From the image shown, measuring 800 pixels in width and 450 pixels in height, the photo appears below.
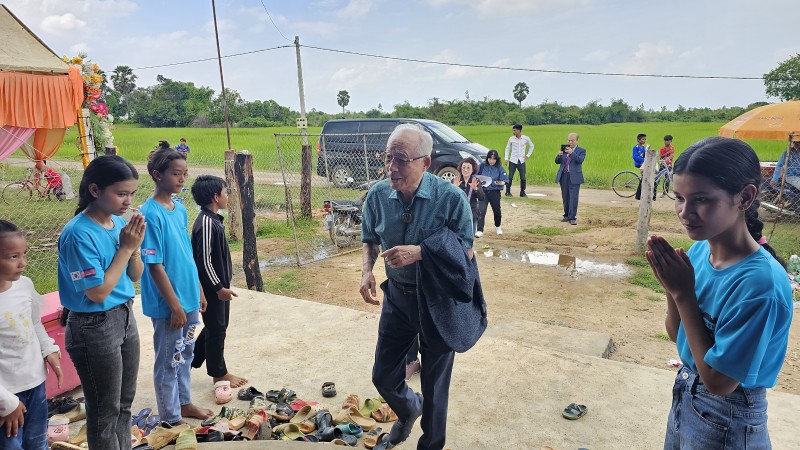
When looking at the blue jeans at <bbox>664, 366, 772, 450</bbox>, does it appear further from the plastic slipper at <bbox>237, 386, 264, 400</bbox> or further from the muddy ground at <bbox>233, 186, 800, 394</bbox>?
the muddy ground at <bbox>233, 186, 800, 394</bbox>

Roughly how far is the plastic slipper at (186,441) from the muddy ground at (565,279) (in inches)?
116

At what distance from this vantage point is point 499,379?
3.54m

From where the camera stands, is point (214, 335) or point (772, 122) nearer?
point (214, 335)

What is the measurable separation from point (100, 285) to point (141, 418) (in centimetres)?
131

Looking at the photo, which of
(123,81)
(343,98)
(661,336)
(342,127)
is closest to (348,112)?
(343,98)

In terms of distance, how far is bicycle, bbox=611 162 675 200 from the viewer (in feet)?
40.3

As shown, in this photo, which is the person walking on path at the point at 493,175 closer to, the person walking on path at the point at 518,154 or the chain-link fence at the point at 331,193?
the chain-link fence at the point at 331,193

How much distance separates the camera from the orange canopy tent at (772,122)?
9711 mm

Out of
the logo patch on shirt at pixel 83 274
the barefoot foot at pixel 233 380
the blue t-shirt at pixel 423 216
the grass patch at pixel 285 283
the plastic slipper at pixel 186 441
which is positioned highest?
the blue t-shirt at pixel 423 216

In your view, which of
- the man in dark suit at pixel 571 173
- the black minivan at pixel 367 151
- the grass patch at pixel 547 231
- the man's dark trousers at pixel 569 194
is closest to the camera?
the grass patch at pixel 547 231

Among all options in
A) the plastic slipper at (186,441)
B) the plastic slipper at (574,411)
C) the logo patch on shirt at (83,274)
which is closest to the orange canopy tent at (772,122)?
the plastic slipper at (574,411)

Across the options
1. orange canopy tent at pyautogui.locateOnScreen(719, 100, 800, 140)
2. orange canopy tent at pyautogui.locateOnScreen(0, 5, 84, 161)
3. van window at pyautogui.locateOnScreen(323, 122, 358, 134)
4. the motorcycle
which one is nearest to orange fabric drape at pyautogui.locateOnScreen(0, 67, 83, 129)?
orange canopy tent at pyautogui.locateOnScreen(0, 5, 84, 161)

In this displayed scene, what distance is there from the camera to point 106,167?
2.21 m

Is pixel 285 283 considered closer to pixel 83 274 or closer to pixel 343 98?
pixel 83 274
